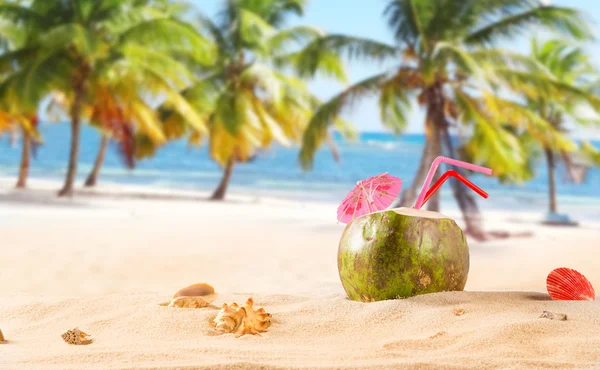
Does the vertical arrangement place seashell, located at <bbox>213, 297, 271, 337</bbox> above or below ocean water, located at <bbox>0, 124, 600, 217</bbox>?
above

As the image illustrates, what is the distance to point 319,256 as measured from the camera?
7582 millimetres

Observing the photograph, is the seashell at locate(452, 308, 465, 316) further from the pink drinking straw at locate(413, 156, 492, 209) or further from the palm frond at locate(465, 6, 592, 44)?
the palm frond at locate(465, 6, 592, 44)

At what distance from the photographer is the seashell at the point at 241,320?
180 centimetres

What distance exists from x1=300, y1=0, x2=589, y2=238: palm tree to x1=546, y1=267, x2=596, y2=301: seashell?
714cm

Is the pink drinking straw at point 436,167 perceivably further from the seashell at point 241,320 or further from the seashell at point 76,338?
the seashell at point 76,338

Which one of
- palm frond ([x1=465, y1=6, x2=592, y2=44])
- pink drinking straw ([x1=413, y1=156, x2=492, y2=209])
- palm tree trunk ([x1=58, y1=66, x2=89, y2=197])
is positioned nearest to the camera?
pink drinking straw ([x1=413, y1=156, x2=492, y2=209])

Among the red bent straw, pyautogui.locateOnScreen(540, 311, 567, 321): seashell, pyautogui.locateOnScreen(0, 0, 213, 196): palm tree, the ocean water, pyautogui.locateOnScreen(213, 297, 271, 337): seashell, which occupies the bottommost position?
the ocean water

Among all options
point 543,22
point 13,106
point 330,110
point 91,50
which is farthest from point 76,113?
point 543,22

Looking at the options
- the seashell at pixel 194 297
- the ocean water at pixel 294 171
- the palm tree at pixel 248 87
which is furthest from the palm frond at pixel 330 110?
the ocean water at pixel 294 171

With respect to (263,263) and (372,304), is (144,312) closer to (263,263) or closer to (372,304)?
(372,304)

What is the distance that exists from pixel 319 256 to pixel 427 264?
572cm

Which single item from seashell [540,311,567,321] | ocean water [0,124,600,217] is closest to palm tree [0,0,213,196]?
ocean water [0,124,600,217]

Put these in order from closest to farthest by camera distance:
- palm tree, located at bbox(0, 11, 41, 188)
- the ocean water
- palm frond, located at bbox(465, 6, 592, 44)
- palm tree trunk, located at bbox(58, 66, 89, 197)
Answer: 1. palm frond, located at bbox(465, 6, 592, 44)
2. palm tree, located at bbox(0, 11, 41, 188)
3. palm tree trunk, located at bbox(58, 66, 89, 197)
4. the ocean water

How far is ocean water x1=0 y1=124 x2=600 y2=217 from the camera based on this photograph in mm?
22766
